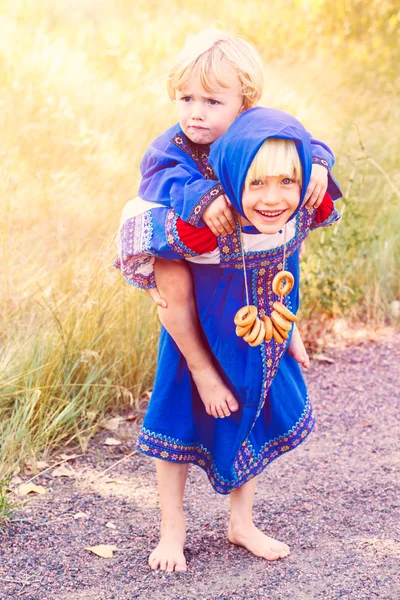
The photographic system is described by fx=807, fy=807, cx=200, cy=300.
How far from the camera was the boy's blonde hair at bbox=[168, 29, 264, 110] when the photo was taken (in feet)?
6.99

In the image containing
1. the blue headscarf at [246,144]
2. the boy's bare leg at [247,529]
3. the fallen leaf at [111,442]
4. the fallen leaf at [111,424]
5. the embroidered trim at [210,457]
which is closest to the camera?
the blue headscarf at [246,144]

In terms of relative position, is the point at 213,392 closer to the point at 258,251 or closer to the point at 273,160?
the point at 258,251

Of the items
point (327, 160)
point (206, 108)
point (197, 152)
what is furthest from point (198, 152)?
point (327, 160)

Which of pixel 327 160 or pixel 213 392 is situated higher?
pixel 327 160

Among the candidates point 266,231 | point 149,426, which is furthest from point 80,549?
point 266,231

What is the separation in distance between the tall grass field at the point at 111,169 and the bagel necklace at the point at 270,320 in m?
1.20

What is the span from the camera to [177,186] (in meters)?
2.12

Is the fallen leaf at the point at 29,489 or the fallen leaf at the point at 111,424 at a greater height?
the fallen leaf at the point at 111,424

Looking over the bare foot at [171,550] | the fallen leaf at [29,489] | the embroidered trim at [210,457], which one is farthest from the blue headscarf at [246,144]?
the fallen leaf at [29,489]

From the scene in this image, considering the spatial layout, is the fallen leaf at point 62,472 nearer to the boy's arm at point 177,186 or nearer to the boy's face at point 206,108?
the boy's arm at point 177,186

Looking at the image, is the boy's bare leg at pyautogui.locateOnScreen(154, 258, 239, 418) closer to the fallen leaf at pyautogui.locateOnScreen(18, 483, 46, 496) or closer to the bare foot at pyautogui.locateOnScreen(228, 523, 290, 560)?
the bare foot at pyautogui.locateOnScreen(228, 523, 290, 560)

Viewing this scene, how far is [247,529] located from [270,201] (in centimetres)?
113

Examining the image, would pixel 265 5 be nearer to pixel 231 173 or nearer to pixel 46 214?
pixel 46 214

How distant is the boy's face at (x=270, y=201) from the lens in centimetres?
204
